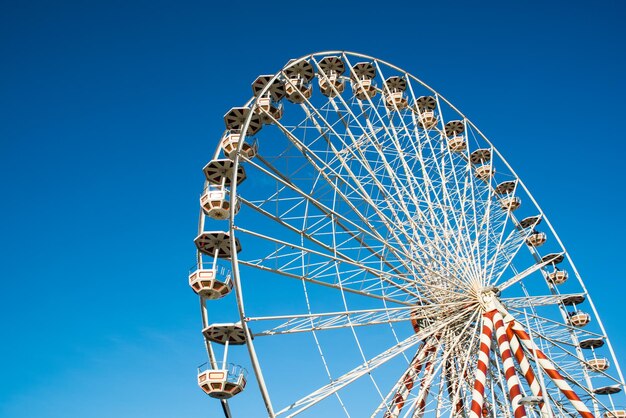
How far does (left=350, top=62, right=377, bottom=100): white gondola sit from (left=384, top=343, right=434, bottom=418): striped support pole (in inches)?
374

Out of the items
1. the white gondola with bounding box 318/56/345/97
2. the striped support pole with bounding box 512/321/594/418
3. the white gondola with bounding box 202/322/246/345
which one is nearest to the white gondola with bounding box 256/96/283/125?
the white gondola with bounding box 318/56/345/97

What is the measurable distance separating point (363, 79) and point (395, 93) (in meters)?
1.38

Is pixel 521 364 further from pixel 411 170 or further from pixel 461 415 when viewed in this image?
pixel 411 170

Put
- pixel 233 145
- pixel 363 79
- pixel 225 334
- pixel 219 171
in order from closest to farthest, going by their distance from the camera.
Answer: pixel 225 334
pixel 219 171
pixel 233 145
pixel 363 79

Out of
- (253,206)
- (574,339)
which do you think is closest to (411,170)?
(253,206)

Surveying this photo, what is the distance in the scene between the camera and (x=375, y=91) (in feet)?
69.4

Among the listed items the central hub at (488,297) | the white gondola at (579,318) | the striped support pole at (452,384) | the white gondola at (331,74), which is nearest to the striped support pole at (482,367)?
the central hub at (488,297)

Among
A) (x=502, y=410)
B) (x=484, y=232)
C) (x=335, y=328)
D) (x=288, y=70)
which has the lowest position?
(x=502, y=410)

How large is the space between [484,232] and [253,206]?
8.00 m

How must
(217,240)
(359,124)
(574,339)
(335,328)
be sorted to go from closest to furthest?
(335,328) < (217,240) < (359,124) < (574,339)

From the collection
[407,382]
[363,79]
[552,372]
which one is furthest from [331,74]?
[552,372]

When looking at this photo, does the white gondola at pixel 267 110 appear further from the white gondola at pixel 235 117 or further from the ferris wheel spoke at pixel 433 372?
the ferris wheel spoke at pixel 433 372

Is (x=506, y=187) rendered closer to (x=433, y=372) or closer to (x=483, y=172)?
(x=483, y=172)

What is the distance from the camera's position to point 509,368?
13.9 m
